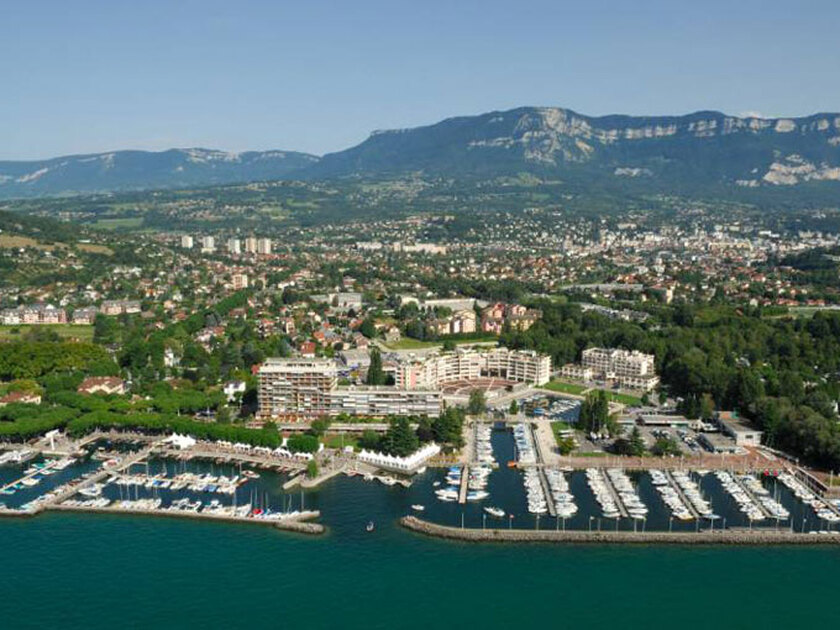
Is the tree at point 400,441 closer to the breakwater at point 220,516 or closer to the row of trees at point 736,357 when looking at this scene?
the breakwater at point 220,516

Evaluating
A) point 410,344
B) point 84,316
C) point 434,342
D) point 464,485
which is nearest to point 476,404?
point 464,485

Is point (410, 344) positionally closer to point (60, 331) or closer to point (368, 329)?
point (368, 329)

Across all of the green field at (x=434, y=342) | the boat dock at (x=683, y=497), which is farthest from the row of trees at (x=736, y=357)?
the boat dock at (x=683, y=497)

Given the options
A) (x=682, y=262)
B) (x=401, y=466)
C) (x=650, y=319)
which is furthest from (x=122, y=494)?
(x=682, y=262)

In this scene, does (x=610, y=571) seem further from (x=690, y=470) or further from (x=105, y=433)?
(x=105, y=433)

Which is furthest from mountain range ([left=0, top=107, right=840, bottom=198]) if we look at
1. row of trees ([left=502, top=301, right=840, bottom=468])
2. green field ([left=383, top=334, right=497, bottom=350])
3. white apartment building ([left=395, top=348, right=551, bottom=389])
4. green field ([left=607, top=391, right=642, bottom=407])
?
green field ([left=607, top=391, right=642, bottom=407])

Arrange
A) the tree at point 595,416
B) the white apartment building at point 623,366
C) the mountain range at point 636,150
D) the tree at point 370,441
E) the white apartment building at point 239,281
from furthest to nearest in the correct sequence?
the mountain range at point 636,150 < the white apartment building at point 239,281 < the white apartment building at point 623,366 < the tree at point 595,416 < the tree at point 370,441
